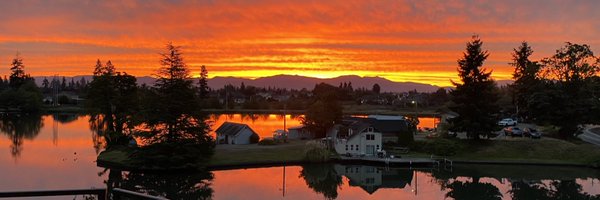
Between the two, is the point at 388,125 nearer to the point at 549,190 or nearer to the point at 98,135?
the point at 549,190

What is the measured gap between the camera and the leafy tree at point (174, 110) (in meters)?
43.6

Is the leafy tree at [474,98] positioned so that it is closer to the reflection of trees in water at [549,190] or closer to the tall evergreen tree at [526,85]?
the tall evergreen tree at [526,85]

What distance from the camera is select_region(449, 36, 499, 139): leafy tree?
183 ft

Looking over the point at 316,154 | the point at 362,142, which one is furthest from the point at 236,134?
the point at 362,142

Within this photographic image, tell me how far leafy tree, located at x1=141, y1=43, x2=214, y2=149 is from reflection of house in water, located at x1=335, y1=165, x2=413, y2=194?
13692mm

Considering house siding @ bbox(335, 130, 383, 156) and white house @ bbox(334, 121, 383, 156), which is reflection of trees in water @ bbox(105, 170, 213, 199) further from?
white house @ bbox(334, 121, 383, 156)

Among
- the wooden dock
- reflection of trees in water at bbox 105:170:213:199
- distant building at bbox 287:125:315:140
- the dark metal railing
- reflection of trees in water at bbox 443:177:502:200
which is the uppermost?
the dark metal railing

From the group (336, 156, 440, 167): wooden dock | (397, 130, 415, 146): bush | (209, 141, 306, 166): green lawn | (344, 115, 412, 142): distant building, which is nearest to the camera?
(209, 141, 306, 166): green lawn

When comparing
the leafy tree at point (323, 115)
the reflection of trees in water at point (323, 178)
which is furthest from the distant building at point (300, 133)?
the reflection of trees in water at point (323, 178)

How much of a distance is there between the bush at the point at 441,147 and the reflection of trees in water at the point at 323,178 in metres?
12.9

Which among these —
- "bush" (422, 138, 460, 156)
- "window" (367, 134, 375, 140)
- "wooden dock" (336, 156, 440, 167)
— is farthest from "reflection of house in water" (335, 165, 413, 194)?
"bush" (422, 138, 460, 156)

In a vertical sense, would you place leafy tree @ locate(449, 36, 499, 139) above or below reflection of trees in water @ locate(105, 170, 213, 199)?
above

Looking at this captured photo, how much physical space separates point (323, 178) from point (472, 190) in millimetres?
12681

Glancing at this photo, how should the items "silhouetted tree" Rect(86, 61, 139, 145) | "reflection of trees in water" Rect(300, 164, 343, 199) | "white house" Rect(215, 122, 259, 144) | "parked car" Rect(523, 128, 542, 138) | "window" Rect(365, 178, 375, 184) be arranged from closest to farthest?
"reflection of trees in water" Rect(300, 164, 343, 199) → "window" Rect(365, 178, 375, 184) → "silhouetted tree" Rect(86, 61, 139, 145) → "parked car" Rect(523, 128, 542, 138) → "white house" Rect(215, 122, 259, 144)
